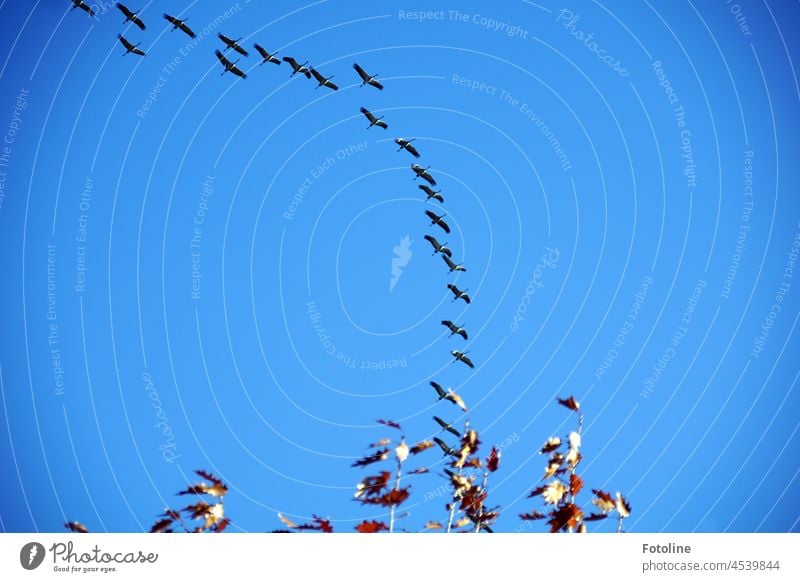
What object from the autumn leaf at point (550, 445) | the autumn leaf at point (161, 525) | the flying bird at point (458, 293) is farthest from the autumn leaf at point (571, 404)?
the flying bird at point (458, 293)

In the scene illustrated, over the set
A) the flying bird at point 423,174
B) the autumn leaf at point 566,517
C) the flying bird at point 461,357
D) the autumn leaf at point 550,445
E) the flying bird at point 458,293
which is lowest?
the autumn leaf at point 566,517

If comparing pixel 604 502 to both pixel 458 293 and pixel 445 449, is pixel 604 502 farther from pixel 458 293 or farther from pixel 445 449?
pixel 458 293

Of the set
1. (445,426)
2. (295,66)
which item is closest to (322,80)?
(295,66)

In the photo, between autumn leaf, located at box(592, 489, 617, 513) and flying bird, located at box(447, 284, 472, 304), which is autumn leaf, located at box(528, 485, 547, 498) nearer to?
autumn leaf, located at box(592, 489, 617, 513)

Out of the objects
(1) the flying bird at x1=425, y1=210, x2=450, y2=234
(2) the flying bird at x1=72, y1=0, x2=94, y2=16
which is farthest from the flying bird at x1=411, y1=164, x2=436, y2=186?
(2) the flying bird at x1=72, y1=0, x2=94, y2=16

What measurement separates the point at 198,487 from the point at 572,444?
3539mm

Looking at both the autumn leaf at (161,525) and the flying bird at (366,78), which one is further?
the flying bird at (366,78)

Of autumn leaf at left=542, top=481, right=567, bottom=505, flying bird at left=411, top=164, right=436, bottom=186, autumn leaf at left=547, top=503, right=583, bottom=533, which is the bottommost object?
autumn leaf at left=547, top=503, right=583, bottom=533

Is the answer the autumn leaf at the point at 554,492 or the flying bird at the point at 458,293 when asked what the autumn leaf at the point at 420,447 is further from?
the flying bird at the point at 458,293

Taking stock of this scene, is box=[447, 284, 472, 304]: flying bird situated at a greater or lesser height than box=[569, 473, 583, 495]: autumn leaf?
greater
